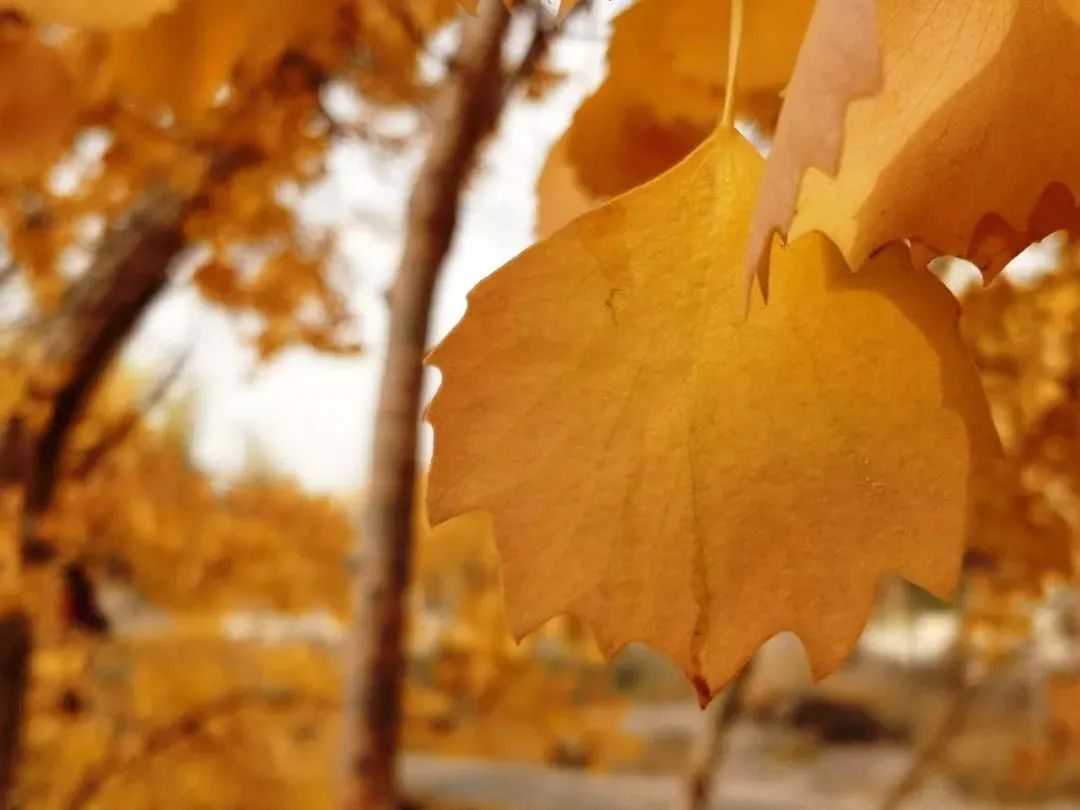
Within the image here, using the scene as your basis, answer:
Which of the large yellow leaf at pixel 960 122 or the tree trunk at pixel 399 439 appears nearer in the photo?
the large yellow leaf at pixel 960 122

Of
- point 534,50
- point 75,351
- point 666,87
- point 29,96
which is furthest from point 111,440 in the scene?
point 666,87

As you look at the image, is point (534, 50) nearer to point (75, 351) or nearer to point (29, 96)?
point (29, 96)

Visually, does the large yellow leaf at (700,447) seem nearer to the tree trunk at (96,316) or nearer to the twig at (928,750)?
A: the twig at (928,750)

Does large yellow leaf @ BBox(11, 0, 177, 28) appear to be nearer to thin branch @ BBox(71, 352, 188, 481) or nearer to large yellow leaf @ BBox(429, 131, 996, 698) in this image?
large yellow leaf @ BBox(429, 131, 996, 698)

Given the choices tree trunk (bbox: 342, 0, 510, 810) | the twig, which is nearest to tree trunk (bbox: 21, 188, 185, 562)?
tree trunk (bbox: 342, 0, 510, 810)

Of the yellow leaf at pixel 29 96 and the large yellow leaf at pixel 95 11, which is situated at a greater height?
the yellow leaf at pixel 29 96

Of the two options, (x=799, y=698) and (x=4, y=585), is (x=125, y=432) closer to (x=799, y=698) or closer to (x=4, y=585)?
(x=4, y=585)

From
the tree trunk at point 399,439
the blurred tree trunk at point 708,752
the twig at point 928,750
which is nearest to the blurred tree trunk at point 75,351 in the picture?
the tree trunk at point 399,439

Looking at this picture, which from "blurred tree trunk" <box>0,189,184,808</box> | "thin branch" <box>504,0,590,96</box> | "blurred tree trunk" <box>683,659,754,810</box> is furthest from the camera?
"blurred tree trunk" <box>0,189,184,808</box>
